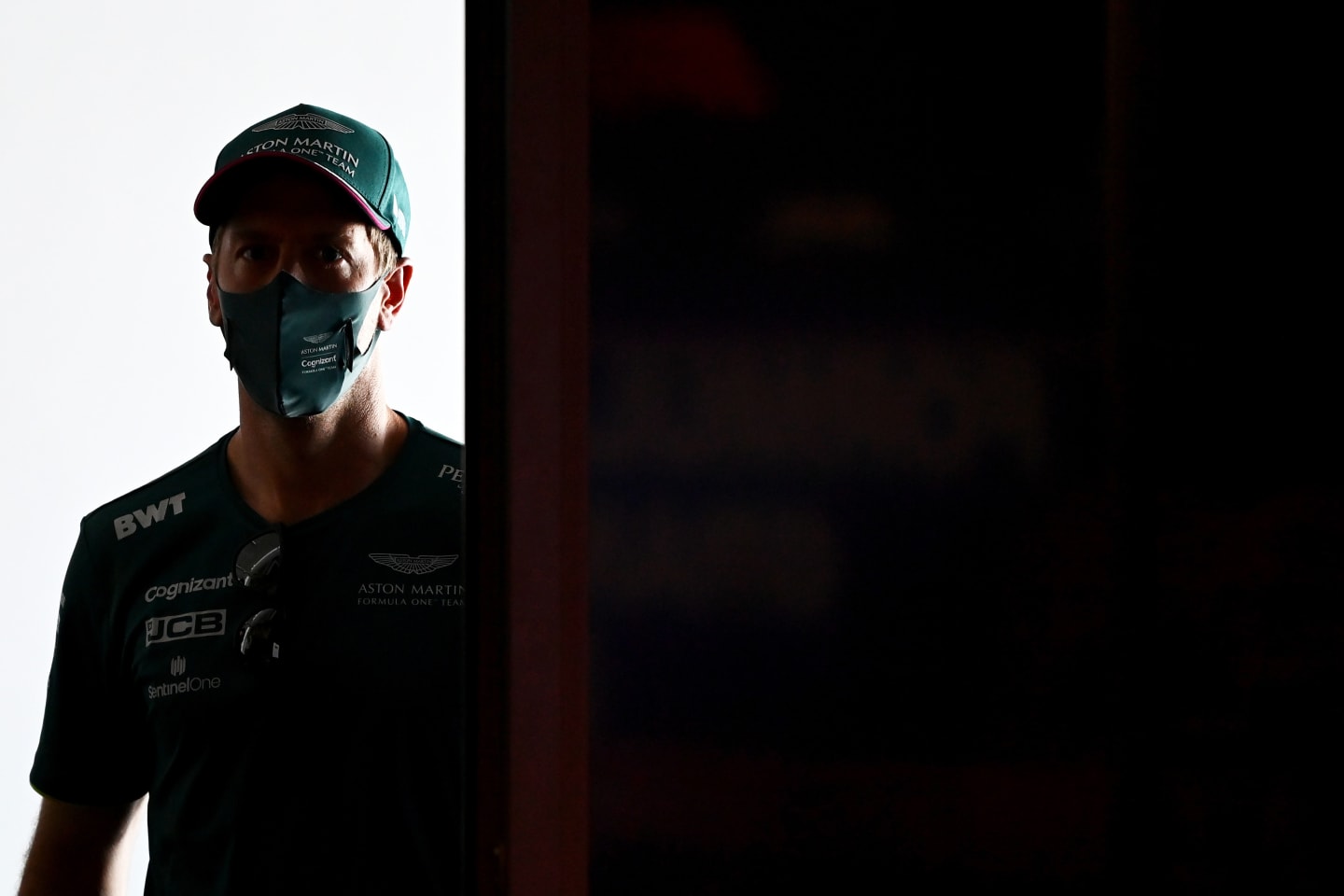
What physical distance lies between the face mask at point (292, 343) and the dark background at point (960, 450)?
97 cm

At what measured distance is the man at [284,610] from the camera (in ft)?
4.07

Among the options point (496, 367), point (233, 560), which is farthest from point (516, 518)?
point (233, 560)

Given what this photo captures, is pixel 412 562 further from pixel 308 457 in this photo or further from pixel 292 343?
pixel 292 343

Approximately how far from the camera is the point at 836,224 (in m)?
0.52

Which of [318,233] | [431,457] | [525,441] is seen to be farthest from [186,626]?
[525,441]

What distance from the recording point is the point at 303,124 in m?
1.42

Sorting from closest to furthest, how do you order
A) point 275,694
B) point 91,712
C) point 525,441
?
1. point 525,441
2. point 275,694
3. point 91,712

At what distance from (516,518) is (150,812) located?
1.06m

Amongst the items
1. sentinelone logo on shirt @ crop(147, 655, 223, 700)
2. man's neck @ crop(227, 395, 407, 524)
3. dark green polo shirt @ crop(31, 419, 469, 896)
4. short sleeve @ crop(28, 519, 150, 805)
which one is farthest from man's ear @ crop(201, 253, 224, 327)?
sentinelone logo on shirt @ crop(147, 655, 223, 700)

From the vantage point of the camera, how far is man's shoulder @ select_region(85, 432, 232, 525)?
1.40m

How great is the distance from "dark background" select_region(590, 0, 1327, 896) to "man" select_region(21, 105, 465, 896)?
793 mm

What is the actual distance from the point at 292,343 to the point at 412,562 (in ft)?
1.02

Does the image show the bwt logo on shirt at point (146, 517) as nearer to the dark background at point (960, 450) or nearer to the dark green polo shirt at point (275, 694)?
the dark green polo shirt at point (275, 694)

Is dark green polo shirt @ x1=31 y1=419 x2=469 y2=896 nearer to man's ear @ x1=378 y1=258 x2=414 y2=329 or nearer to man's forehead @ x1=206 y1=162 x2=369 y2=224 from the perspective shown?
man's ear @ x1=378 y1=258 x2=414 y2=329
